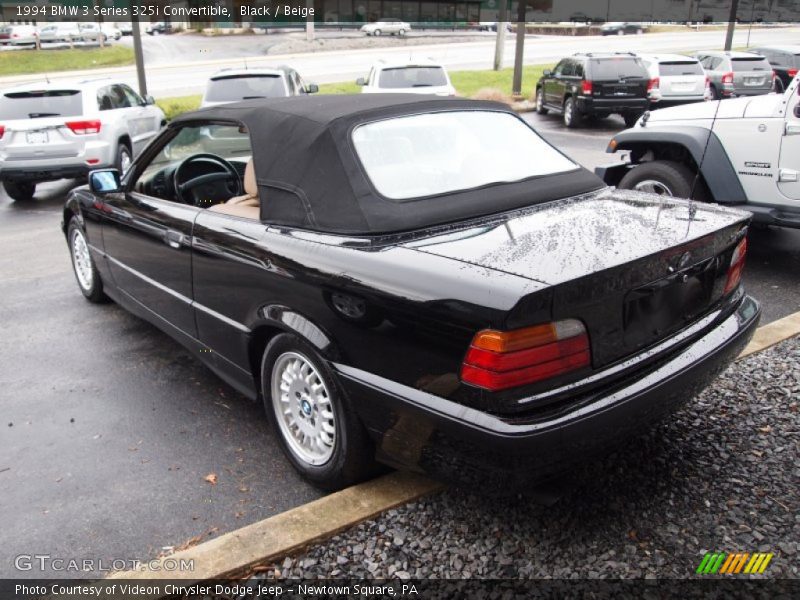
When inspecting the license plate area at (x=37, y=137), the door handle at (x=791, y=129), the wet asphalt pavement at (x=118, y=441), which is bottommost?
Result: the wet asphalt pavement at (x=118, y=441)

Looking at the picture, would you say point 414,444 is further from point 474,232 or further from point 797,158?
point 797,158

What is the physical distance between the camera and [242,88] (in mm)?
11320

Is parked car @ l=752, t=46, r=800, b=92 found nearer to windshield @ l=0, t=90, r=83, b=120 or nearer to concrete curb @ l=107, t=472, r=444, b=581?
windshield @ l=0, t=90, r=83, b=120

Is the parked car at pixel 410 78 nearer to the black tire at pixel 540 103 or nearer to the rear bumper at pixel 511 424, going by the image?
the black tire at pixel 540 103

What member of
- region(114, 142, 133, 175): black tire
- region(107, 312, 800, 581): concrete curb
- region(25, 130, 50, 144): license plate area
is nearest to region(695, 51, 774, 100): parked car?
region(114, 142, 133, 175): black tire

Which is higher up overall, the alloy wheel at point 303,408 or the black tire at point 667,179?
the black tire at point 667,179

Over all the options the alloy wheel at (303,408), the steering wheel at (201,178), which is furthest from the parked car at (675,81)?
the alloy wheel at (303,408)

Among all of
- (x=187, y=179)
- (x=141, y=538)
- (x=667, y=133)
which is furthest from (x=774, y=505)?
(x=667, y=133)

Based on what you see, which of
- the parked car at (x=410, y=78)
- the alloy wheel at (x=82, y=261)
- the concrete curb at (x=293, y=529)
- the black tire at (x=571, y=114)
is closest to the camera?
the concrete curb at (x=293, y=529)

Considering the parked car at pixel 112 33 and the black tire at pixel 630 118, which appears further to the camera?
the parked car at pixel 112 33

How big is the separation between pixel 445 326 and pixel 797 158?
4406mm

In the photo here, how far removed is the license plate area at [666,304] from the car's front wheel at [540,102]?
55.4 feet

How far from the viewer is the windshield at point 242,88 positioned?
11.3m

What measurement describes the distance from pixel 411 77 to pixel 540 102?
6.91 m
